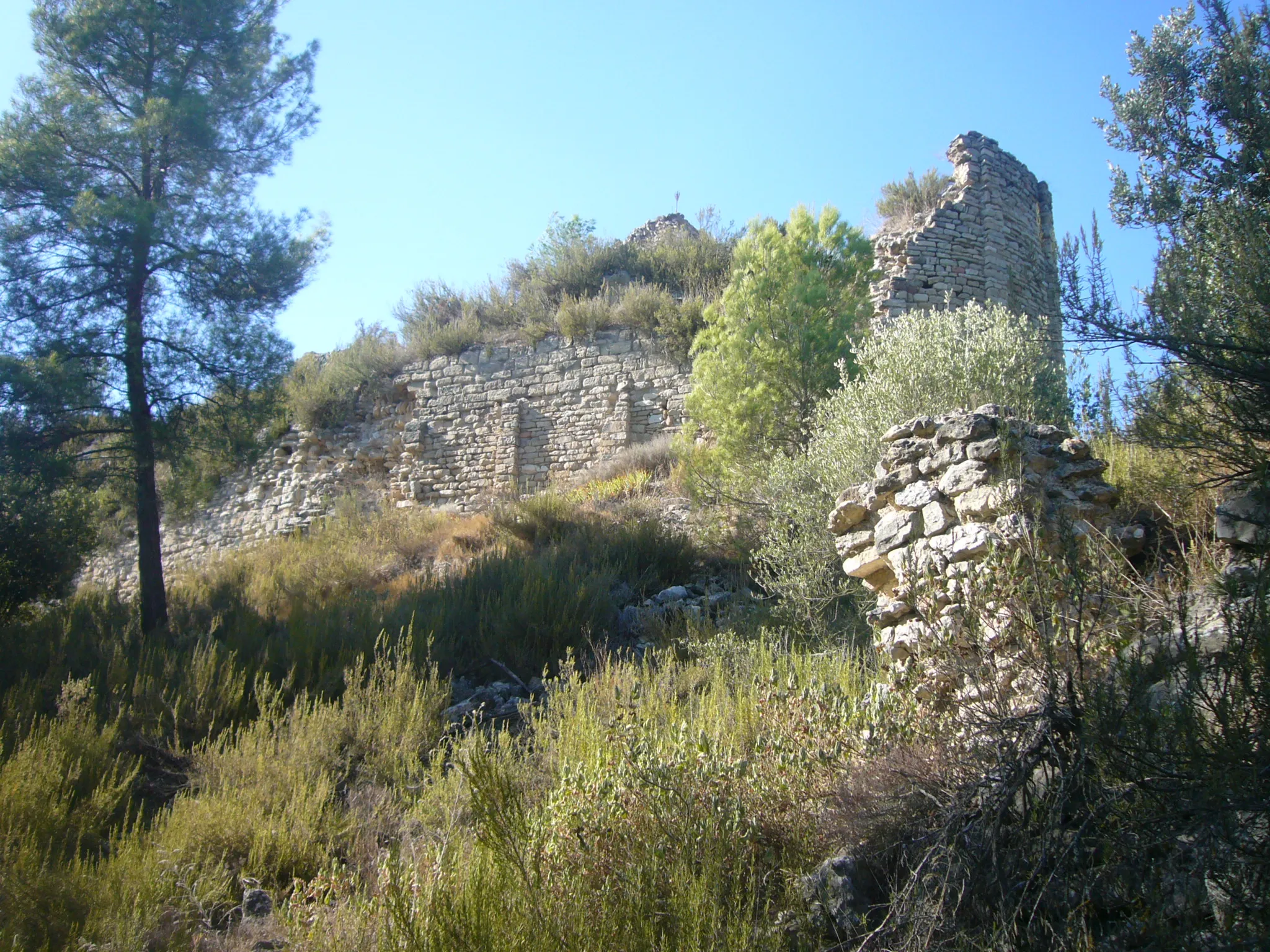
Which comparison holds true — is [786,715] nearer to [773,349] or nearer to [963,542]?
[963,542]

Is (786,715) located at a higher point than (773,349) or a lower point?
lower

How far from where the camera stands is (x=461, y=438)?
14.7 meters

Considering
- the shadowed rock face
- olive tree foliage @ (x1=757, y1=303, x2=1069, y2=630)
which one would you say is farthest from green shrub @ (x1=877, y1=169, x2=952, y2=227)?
olive tree foliage @ (x1=757, y1=303, x2=1069, y2=630)

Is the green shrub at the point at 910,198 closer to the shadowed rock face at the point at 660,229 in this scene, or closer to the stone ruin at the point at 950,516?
the shadowed rock face at the point at 660,229

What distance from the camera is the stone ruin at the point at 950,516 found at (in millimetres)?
3900

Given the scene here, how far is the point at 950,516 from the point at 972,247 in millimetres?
9362

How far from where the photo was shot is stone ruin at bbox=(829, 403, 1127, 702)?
3.90m

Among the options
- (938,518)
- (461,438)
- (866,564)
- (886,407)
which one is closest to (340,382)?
(461,438)

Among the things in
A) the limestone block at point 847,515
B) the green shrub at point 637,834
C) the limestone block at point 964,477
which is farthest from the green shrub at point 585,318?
the green shrub at point 637,834

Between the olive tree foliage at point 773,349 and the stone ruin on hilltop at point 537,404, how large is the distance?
2166 mm

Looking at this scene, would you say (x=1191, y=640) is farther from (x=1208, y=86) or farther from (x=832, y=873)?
(x=1208, y=86)

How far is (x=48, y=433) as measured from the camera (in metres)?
9.08

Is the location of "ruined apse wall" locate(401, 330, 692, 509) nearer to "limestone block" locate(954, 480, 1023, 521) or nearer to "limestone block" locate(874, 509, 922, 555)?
"limestone block" locate(874, 509, 922, 555)

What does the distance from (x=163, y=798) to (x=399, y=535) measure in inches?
258
